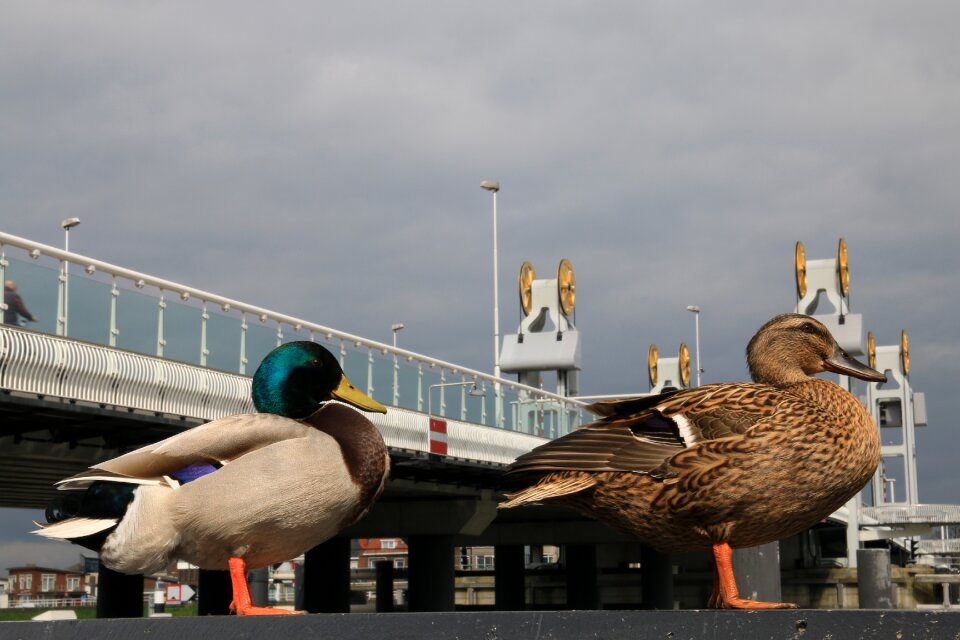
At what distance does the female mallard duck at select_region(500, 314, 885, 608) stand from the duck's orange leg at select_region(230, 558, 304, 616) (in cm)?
92

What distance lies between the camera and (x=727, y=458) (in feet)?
15.6

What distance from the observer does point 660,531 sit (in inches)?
194

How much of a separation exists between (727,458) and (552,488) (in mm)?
636

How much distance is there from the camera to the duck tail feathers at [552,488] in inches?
191

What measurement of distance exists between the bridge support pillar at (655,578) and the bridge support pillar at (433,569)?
1864 centimetres

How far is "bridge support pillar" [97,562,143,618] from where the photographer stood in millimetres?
27938

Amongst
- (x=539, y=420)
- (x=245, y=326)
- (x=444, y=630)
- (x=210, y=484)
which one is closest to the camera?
(x=444, y=630)

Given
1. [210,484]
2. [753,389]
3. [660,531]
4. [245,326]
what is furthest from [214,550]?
[245,326]

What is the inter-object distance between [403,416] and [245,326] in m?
5.50

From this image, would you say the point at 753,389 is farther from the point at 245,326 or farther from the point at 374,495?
the point at 245,326

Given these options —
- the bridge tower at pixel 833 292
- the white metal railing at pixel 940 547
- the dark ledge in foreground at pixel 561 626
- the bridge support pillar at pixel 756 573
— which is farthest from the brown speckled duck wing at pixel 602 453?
Result: the white metal railing at pixel 940 547

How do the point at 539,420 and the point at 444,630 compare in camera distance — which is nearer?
the point at 444,630

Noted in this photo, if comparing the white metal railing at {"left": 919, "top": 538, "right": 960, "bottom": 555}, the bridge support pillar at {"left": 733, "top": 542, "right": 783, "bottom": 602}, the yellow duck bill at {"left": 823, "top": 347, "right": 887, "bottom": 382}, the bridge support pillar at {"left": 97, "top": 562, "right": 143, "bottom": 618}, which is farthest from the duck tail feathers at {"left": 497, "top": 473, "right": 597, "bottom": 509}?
the white metal railing at {"left": 919, "top": 538, "right": 960, "bottom": 555}

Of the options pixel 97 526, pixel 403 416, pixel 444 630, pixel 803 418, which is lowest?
pixel 444 630
